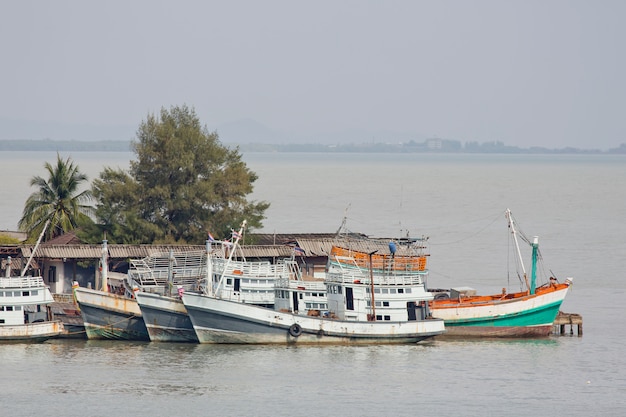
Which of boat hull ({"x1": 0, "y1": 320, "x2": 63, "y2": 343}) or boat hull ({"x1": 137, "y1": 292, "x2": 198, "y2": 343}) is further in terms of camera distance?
boat hull ({"x1": 137, "y1": 292, "x2": 198, "y2": 343})

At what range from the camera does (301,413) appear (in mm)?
48969

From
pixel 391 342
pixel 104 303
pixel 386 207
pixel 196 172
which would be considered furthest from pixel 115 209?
pixel 386 207

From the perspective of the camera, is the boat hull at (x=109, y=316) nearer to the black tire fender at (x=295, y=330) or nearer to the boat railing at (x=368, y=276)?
the black tire fender at (x=295, y=330)

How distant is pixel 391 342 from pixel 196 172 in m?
22.0

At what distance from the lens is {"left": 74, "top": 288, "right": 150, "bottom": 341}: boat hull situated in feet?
207

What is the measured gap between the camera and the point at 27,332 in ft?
199

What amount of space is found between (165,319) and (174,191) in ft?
55.2

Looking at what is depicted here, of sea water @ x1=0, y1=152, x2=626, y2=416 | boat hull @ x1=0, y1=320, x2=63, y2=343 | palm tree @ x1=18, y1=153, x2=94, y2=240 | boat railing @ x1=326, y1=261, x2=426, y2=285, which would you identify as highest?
palm tree @ x1=18, y1=153, x2=94, y2=240

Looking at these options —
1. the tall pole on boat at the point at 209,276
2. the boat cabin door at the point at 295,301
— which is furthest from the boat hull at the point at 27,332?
the boat cabin door at the point at 295,301

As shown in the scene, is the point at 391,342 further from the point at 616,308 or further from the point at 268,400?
the point at 616,308

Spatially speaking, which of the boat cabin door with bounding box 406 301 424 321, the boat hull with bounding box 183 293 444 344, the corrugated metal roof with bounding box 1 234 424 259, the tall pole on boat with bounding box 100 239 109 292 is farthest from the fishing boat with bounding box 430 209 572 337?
the tall pole on boat with bounding box 100 239 109 292

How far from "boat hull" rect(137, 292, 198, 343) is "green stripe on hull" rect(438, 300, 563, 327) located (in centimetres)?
1325

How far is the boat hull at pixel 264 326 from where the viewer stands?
6150 cm

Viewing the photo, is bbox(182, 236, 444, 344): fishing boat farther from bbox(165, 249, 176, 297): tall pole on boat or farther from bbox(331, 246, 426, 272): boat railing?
bbox(165, 249, 176, 297): tall pole on boat
